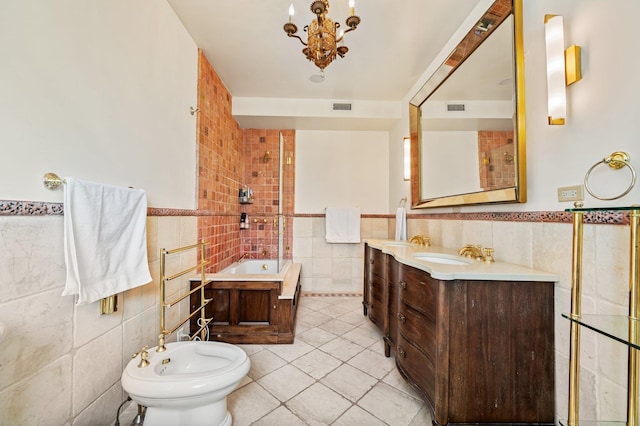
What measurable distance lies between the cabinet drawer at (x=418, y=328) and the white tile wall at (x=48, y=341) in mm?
1629

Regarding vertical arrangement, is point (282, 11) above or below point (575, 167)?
above

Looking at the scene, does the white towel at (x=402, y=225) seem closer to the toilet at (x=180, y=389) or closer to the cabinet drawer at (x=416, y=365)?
the cabinet drawer at (x=416, y=365)

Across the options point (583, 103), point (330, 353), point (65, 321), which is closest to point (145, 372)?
point (65, 321)

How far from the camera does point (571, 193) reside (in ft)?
3.53

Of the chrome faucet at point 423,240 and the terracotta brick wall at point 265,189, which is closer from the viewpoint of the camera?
the chrome faucet at point 423,240

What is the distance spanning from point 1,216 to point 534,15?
8.21 ft

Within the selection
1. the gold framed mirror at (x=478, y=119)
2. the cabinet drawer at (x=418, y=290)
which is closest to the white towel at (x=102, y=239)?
the cabinet drawer at (x=418, y=290)

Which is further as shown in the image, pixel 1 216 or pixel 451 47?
pixel 451 47

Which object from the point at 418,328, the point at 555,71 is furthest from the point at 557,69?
the point at 418,328

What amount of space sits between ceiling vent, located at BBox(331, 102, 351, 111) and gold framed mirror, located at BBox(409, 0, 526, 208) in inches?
36.8

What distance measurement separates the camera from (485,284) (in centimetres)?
114

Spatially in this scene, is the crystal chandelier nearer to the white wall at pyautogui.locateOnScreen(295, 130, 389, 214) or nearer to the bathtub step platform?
the bathtub step platform

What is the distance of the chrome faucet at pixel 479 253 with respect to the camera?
1458mm

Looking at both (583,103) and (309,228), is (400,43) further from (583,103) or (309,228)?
(309,228)
